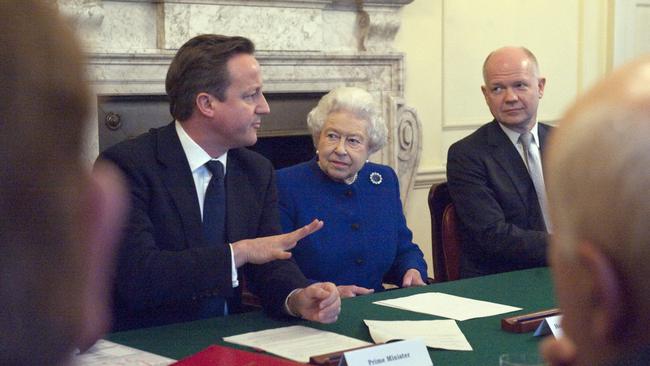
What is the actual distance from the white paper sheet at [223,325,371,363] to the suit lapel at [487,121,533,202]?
5.97 ft

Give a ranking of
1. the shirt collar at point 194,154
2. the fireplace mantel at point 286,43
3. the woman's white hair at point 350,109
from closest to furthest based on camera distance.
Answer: the shirt collar at point 194,154 → the woman's white hair at point 350,109 → the fireplace mantel at point 286,43

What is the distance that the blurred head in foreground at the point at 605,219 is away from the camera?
2.17 feet

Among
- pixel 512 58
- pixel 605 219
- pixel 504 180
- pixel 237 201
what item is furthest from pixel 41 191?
pixel 512 58

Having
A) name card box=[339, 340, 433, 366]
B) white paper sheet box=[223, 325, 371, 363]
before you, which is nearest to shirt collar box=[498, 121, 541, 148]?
white paper sheet box=[223, 325, 371, 363]

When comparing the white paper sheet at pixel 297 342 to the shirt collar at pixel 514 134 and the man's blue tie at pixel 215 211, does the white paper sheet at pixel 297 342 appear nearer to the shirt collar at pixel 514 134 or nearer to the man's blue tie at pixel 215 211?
the man's blue tie at pixel 215 211

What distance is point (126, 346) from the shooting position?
7.32ft

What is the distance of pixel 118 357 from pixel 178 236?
2.57 ft

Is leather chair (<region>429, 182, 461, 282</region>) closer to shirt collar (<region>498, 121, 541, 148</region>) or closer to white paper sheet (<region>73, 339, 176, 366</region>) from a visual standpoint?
shirt collar (<region>498, 121, 541, 148</region>)

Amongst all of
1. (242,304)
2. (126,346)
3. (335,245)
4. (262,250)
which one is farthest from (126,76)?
(126,346)

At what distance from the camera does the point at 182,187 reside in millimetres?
2883

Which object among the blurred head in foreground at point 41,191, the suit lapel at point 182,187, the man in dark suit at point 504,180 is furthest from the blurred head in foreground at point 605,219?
the man in dark suit at point 504,180

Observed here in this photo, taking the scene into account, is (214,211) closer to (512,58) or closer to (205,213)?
(205,213)

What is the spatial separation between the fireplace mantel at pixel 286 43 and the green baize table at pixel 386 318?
2043mm

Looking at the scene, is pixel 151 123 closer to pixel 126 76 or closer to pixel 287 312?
pixel 126 76
